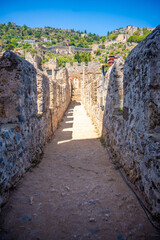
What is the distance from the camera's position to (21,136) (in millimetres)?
2553

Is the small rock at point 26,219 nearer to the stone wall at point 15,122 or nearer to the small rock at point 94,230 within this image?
the stone wall at point 15,122

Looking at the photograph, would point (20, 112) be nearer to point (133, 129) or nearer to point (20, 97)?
point (20, 97)

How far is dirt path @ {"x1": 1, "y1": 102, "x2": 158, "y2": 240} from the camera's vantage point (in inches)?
61.2

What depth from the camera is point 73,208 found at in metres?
1.94

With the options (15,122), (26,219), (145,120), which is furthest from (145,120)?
(15,122)

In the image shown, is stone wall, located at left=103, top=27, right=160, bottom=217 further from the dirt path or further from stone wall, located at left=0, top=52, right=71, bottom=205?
stone wall, located at left=0, top=52, right=71, bottom=205

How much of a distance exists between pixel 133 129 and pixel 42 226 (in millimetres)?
1622

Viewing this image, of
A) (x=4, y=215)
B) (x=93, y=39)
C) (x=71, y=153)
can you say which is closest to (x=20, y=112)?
(x=4, y=215)

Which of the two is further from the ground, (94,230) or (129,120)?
(129,120)

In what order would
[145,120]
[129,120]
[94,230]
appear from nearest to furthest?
[94,230] → [145,120] → [129,120]

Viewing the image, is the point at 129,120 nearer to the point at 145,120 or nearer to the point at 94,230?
the point at 145,120

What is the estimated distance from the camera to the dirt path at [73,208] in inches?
61.2

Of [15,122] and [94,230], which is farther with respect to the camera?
[15,122]

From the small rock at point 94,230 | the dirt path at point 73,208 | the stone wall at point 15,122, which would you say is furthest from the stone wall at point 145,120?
the stone wall at point 15,122
